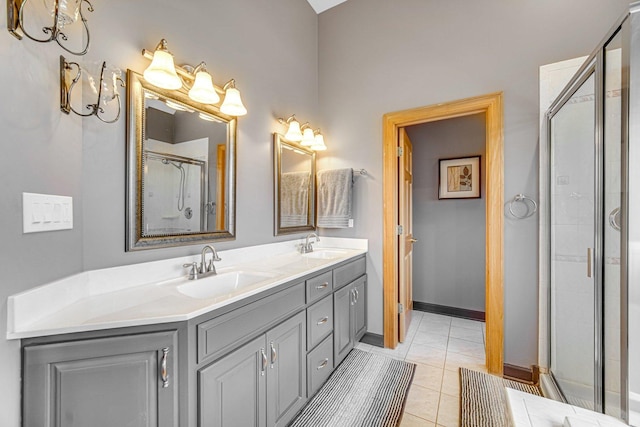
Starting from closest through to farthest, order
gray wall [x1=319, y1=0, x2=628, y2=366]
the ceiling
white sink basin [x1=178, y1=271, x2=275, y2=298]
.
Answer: white sink basin [x1=178, y1=271, x2=275, y2=298], gray wall [x1=319, y1=0, x2=628, y2=366], the ceiling

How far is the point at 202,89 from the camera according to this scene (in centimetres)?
151

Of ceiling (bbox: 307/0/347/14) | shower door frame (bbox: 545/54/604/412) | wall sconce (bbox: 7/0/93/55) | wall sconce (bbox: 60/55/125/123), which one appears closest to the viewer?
wall sconce (bbox: 7/0/93/55)

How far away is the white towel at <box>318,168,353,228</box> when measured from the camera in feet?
8.16

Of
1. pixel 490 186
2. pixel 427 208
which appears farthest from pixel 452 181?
pixel 490 186

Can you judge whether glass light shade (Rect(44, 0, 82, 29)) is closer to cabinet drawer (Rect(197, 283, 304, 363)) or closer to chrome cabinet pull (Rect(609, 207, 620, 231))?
cabinet drawer (Rect(197, 283, 304, 363))

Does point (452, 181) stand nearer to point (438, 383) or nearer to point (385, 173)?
point (385, 173)

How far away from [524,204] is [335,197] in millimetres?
1424

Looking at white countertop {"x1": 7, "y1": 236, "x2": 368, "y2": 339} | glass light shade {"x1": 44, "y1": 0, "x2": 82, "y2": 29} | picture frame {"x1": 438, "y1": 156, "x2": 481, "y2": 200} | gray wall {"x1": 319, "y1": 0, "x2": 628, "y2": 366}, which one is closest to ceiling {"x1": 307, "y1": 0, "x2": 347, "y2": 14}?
gray wall {"x1": 319, "y1": 0, "x2": 628, "y2": 366}

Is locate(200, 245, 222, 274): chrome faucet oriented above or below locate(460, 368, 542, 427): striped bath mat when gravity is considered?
above

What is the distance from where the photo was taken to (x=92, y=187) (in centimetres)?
119

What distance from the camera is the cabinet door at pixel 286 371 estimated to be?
4.44 feet

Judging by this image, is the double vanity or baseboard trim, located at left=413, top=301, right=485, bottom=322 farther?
baseboard trim, located at left=413, top=301, right=485, bottom=322

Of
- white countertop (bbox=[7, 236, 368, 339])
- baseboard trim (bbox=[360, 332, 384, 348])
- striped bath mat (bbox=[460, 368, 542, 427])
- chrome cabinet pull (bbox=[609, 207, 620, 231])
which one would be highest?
chrome cabinet pull (bbox=[609, 207, 620, 231])

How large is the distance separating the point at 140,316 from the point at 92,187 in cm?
64
